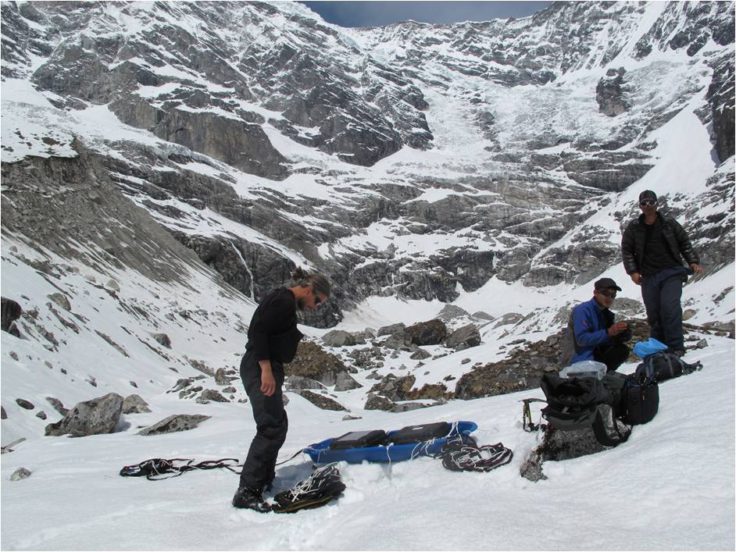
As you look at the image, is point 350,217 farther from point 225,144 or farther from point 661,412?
point 661,412

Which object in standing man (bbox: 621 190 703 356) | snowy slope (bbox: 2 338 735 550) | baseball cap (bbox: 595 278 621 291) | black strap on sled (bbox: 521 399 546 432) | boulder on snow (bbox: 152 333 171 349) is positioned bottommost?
snowy slope (bbox: 2 338 735 550)

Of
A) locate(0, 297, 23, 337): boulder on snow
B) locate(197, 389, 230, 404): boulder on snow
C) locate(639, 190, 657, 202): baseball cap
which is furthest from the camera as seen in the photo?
locate(197, 389, 230, 404): boulder on snow

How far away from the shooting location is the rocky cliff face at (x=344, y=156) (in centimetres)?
10056

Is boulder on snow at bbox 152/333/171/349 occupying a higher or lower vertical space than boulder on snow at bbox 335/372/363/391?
higher

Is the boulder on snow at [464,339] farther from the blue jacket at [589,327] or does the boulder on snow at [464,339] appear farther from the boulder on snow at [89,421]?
the blue jacket at [589,327]

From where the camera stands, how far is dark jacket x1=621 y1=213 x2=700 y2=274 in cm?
762

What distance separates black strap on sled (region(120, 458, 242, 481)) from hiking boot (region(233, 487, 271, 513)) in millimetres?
1247

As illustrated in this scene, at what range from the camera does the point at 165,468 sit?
251 inches

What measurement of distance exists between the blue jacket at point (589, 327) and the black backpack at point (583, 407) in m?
1.25

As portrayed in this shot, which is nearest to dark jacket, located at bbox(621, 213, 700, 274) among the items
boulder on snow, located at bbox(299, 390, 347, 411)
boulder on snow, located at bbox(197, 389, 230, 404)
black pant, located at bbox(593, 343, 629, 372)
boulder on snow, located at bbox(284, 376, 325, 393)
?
black pant, located at bbox(593, 343, 629, 372)

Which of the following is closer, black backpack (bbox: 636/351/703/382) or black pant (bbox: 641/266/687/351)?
black backpack (bbox: 636/351/703/382)

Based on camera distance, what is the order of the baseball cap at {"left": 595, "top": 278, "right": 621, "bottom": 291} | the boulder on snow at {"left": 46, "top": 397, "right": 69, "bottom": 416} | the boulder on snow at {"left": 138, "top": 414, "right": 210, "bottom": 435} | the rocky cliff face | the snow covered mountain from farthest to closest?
1. the rocky cliff face
2. the snow covered mountain
3. the boulder on snow at {"left": 46, "top": 397, "right": 69, "bottom": 416}
4. the boulder on snow at {"left": 138, "top": 414, "right": 210, "bottom": 435}
5. the baseball cap at {"left": 595, "top": 278, "right": 621, "bottom": 291}

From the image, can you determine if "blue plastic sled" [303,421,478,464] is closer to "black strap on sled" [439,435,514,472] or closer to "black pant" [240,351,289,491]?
"black strap on sled" [439,435,514,472]

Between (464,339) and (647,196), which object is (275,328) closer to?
(647,196)
